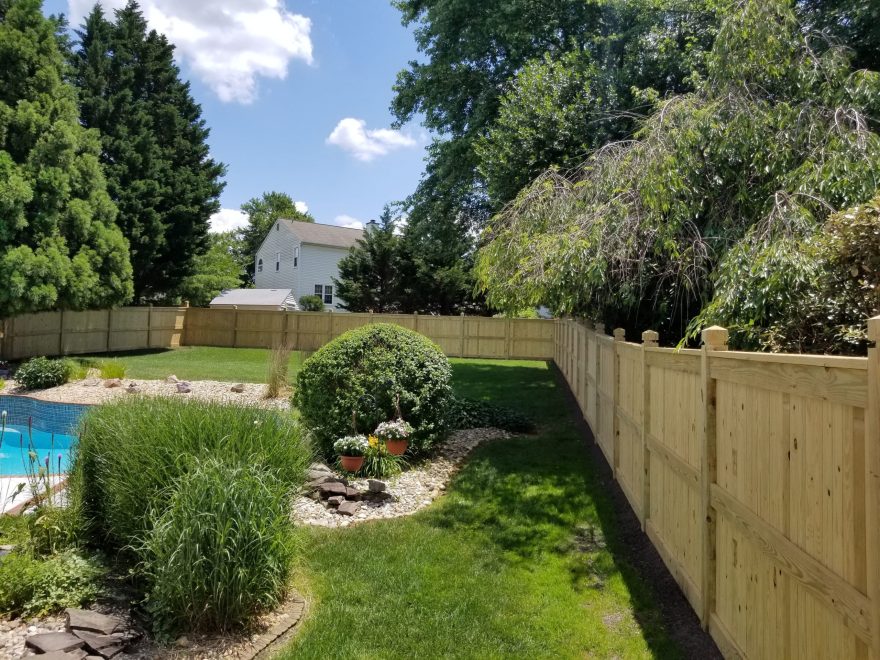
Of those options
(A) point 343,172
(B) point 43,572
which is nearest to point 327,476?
(B) point 43,572

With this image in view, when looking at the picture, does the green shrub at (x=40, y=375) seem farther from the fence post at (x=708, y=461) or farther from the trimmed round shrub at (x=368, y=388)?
the fence post at (x=708, y=461)

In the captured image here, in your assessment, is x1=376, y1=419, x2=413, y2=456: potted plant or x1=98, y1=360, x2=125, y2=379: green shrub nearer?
x1=376, y1=419, x2=413, y2=456: potted plant

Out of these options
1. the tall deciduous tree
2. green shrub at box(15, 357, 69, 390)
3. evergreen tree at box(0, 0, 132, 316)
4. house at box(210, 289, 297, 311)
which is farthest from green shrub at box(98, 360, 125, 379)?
the tall deciduous tree

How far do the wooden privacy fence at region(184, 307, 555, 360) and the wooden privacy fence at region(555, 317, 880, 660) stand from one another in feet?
62.7

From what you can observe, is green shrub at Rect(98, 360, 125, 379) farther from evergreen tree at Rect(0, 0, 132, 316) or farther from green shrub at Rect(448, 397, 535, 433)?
green shrub at Rect(448, 397, 535, 433)

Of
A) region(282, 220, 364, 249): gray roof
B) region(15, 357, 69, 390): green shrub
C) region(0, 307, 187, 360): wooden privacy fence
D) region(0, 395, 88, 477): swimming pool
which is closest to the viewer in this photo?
region(0, 395, 88, 477): swimming pool

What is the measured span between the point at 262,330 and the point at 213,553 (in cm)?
2275

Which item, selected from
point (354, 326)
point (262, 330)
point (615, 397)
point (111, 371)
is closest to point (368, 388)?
point (615, 397)

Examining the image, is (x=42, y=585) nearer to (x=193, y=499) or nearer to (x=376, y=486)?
(x=193, y=499)

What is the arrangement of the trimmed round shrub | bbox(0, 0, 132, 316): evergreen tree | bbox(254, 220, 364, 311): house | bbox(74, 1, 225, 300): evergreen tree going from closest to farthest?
the trimmed round shrub → bbox(0, 0, 132, 316): evergreen tree → bbox(74, 1, 225, 300): evergreen tree → bbox(254, 220, 364, 311): house

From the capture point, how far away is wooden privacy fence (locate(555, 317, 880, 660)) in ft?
5.60

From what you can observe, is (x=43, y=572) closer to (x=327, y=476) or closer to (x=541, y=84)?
(x=327, y=476)

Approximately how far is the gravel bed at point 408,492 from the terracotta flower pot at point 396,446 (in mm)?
273

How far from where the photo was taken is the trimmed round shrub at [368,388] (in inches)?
286
